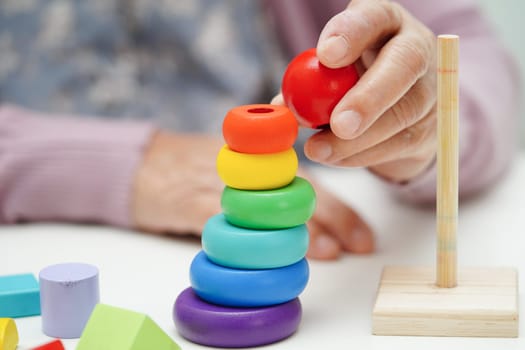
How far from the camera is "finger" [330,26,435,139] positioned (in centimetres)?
71

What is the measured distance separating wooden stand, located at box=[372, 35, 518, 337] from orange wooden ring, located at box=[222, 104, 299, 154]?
15 cm

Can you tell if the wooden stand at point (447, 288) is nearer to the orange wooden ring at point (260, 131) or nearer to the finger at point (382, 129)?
the finger at point (382, 129)

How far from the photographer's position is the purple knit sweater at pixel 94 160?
106cm

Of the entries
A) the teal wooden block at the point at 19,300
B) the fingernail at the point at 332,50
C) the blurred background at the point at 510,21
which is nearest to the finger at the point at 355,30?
the fingernail at the point at 332,50

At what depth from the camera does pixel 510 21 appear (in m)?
1.55

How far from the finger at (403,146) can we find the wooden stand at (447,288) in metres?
0.06

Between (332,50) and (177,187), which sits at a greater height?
(332,50)

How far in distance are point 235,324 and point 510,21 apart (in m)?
1.05

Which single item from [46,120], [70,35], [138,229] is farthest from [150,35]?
[138,229]

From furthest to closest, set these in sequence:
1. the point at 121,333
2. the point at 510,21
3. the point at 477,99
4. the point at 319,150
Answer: the point at 510,21 → the point at 477,99 → the point at 319,150 → the point at 121,333

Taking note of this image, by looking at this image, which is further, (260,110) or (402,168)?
(402,168)

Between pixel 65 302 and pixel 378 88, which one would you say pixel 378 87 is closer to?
pixel 378 88

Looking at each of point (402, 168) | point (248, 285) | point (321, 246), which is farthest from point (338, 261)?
point (248, 285)

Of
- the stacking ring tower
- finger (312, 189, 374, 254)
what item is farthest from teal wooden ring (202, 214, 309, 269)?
finger (312, 189, 374, 254)
